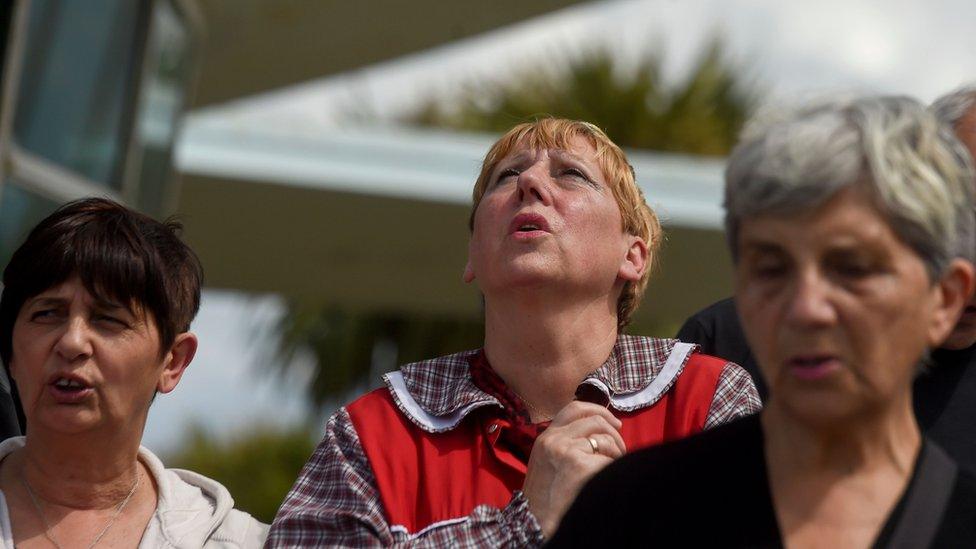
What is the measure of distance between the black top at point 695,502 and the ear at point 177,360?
1.33 m

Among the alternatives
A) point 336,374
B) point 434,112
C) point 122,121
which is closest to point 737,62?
point 434,112

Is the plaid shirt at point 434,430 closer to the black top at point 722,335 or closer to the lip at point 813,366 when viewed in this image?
the black top at point 722,335

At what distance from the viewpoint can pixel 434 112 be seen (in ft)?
68.7

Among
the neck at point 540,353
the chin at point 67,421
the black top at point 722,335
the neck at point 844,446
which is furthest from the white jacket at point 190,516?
the neck at point 844,446

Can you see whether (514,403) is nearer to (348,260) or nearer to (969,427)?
(969,427)

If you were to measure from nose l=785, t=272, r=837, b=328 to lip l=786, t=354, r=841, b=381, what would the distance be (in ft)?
0.15

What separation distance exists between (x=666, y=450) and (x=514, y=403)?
3.13 feet

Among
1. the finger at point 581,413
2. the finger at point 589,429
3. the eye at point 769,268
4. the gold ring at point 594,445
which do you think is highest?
the eye at point 769,268

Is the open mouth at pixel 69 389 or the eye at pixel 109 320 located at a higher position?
the eye at pixel 109 320

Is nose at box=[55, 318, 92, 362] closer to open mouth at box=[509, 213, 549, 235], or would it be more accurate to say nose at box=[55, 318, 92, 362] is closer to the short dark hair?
the short dark hair

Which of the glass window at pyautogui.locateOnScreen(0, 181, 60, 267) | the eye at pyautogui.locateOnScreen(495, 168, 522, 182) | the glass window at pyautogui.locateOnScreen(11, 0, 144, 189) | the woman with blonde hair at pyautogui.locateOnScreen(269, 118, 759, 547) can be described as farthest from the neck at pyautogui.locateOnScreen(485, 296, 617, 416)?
the glass window at pyautogui.locateOnScreen(11, 0, 144, 189)

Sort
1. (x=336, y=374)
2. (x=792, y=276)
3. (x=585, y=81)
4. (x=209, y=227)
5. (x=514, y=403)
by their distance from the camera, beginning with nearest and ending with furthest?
(x=792, y=276), (x=514, y=403), (x=209, y=227), (x=585, y=81), (x=336, y=374)

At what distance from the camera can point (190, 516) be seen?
10.1 feet

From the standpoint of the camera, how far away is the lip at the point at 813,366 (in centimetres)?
191
